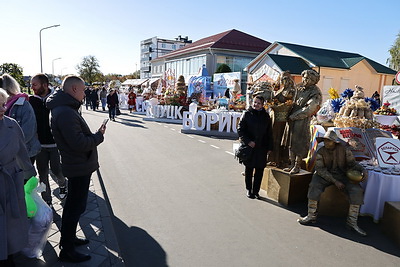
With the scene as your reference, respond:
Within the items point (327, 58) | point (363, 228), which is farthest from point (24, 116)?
point (327, 58)

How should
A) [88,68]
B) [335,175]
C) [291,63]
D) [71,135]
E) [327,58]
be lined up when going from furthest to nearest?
[88,68] < [327,58] < [291,63] < [335,175] < [71,135]

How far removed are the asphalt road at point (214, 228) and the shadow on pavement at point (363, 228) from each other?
0.01 meters

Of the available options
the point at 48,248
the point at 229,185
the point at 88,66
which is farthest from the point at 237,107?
the point at 88,66

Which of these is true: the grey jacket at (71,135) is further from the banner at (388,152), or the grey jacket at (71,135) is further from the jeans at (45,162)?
the banner at (388,152)

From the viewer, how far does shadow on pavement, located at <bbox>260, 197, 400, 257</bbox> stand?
3.68 metres

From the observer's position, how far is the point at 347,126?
5262 millimetres

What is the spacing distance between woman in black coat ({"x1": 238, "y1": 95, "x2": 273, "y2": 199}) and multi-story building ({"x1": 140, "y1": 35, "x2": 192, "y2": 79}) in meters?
88.7

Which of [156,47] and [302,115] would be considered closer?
[302,115]

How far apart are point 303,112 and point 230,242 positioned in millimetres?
2359

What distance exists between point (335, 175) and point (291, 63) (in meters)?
15.1

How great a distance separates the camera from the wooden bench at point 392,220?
147 inches

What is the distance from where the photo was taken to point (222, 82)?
24016 mm

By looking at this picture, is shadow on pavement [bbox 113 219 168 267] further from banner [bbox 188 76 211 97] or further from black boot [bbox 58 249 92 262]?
banner [bbox 188 76 211 97]

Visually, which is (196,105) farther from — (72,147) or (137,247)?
(72,147)
